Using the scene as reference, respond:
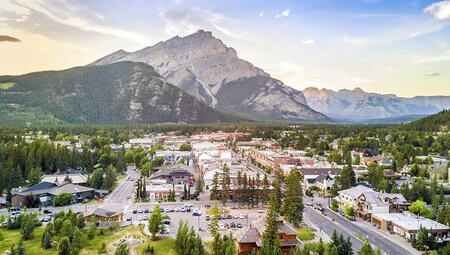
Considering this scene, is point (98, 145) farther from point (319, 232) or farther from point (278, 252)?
point (278, 252)

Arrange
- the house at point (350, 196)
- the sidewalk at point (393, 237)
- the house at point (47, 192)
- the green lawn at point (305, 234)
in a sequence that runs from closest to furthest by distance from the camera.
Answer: the sidewalk at point (393, 237), the green lawn at point (305, 234), the house at point (350, 196), the house at point (47, 192)

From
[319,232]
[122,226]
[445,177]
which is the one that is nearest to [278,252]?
[319,232]

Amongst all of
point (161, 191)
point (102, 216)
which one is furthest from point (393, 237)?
point (161, 191)

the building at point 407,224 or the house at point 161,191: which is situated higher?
the building at point 407,224

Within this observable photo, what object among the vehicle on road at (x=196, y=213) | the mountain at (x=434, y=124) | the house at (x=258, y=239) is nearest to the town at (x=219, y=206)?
the house at (x=258, y=239)

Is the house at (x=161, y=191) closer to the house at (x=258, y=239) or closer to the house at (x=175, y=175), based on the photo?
the house at (x=175, y=175)

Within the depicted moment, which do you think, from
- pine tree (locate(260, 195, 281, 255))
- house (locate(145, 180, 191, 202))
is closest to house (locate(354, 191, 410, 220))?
pine tree (locate(260, 195, 281, 255))
